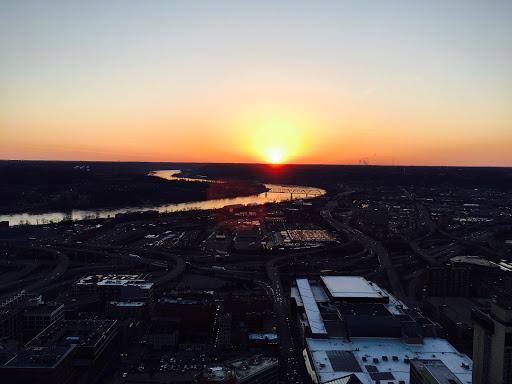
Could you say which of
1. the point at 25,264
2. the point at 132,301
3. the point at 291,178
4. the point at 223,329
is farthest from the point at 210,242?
the point at 291,178

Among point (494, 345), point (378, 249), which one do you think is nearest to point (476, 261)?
point (378, 249)

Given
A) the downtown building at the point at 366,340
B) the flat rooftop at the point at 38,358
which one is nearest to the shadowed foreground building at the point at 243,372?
the downtown building at the point at 366,340

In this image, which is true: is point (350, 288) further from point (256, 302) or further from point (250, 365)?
point (250, 365)

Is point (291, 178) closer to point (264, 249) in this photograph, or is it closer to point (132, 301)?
point (264, 249)

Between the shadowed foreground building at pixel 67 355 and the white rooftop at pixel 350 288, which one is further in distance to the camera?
the white rooftop at pixel 350 288

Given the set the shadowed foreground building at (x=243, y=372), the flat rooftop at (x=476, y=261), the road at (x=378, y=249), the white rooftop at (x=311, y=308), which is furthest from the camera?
the flat rooftop at (x=476, y=261)

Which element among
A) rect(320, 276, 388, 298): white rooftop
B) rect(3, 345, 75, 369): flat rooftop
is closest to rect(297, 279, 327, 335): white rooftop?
rect(320, 276, 388, 298): white rooftop

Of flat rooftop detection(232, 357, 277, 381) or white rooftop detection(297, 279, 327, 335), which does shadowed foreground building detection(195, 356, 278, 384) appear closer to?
flat rooftop detection(232, 357, 277, 381)

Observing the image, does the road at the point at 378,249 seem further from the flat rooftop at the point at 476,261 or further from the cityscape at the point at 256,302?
the flat rooftop at the point at 476,261
